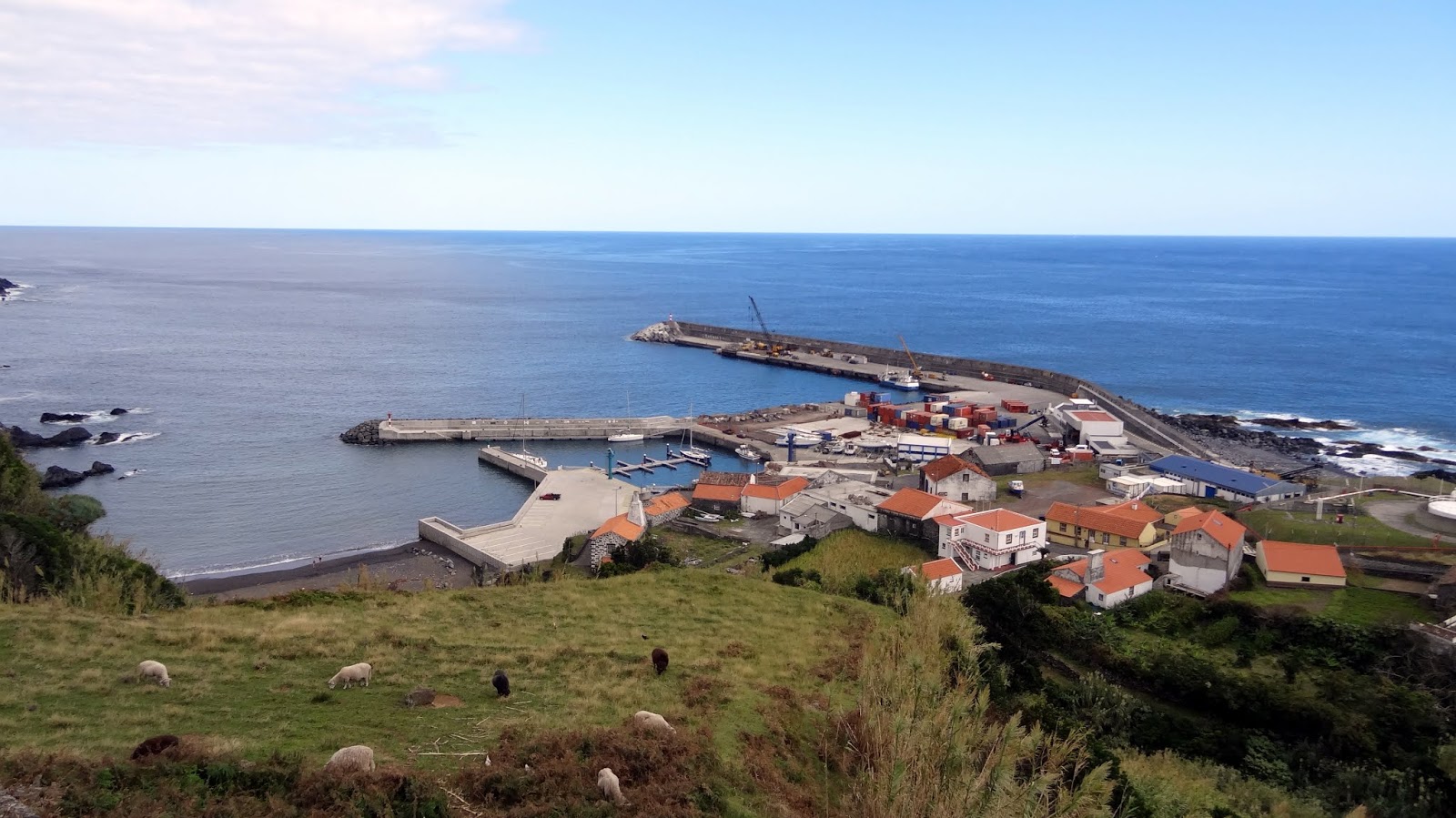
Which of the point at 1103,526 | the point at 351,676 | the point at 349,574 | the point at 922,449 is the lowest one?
the point at 349,574

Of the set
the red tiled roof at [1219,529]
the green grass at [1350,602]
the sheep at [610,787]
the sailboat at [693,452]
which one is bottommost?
the sailboat at [693,452]

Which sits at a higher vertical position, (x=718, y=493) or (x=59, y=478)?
(x=718, y=493)

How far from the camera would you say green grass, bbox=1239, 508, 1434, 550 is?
81.4 ft

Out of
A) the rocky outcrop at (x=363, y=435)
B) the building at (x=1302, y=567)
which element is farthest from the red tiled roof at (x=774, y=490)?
the rocky outcrop at (x=363, y=435)

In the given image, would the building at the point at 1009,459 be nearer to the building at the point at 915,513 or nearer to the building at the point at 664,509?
the building at the point at 915,513

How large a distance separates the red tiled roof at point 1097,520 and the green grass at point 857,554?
16.6 feet

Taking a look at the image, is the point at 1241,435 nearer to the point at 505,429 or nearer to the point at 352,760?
the point at 505,429

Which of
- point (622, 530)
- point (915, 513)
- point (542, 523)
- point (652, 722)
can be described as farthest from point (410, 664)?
point (542, 523)

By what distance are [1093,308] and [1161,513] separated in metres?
89.6

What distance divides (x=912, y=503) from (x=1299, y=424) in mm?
36070

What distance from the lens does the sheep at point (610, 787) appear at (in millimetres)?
7918

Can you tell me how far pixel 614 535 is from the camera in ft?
91.0

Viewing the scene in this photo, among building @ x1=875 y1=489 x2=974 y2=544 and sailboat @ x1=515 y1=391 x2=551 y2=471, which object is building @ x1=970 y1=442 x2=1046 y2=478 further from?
sailboat @ x1=515 y1=391 x2=551 y2=471

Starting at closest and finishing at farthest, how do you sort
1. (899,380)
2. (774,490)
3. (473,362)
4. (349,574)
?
(349,574) → (774,490) → (899,380) → (473,362)
